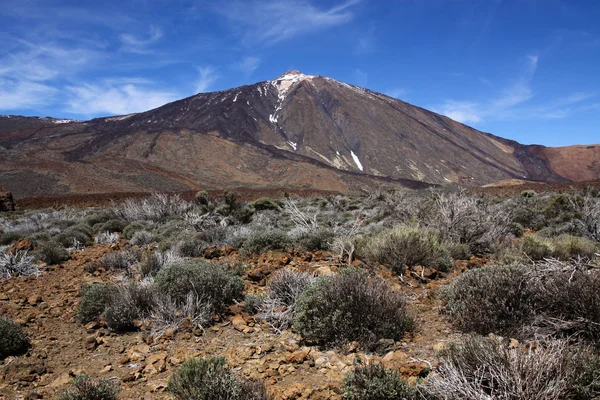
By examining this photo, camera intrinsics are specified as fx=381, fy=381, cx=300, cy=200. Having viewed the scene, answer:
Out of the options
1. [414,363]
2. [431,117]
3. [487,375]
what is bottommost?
[414,363]

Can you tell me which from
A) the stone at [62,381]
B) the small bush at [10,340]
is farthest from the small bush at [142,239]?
the stone at [62,381]

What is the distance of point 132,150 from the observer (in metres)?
60.5

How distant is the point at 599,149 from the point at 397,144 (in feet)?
187

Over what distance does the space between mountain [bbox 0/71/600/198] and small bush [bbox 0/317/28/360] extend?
34.6 metres

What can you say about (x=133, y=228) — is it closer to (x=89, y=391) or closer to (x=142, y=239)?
(x=142, y=239)

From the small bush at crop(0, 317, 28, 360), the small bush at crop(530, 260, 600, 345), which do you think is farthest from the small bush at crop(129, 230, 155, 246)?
the small bush at crop(530, 260, 600, 345)

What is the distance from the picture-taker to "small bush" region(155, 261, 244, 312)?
166 inches

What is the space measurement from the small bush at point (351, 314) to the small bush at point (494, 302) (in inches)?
18.6

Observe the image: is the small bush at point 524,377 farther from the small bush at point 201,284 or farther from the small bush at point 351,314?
the small bush at point 201,284

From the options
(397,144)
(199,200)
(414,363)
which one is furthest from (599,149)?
(414,363)

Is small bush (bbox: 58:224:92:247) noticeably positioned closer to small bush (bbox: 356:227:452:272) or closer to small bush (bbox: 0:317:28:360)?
small bush (bbox: 0:317:28:360)

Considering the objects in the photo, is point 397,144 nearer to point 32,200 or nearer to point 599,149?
point 599,149

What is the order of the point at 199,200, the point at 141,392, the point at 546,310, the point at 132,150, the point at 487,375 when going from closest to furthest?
the point at 487,375 → the point at 141,392 → the point at 546,310 → the point at 199,200 → the point at 132,150

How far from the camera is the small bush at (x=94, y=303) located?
429cm
